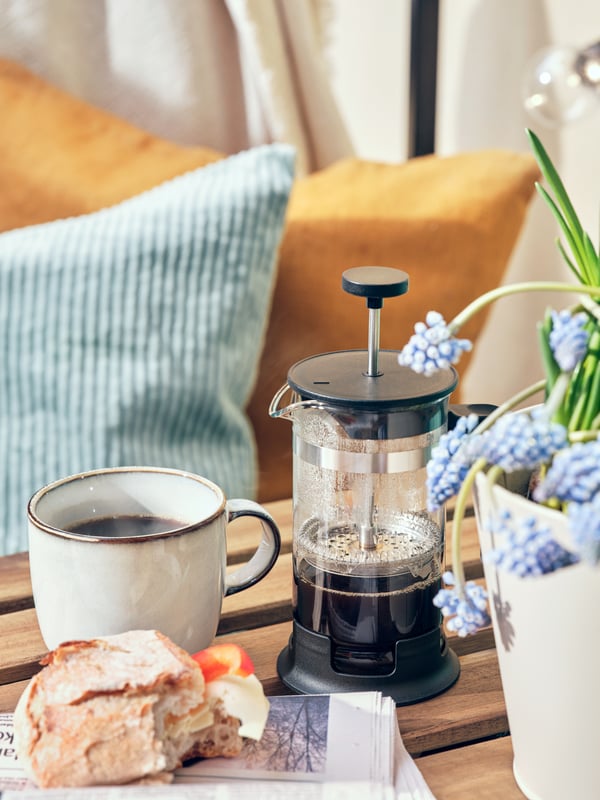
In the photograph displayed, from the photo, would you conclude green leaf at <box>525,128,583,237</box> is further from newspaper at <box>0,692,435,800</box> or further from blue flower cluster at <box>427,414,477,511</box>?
newspaper at <box>0,692,435,800</box>

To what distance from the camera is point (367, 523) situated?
0.59 m

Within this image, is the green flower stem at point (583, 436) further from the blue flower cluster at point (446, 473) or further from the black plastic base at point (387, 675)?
the black plastic base at point (387, 675)

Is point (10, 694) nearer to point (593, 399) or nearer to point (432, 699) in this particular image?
point (432, 699)

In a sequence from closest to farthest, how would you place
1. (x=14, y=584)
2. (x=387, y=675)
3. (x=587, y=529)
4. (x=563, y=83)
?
(x=587, y=529)
(x=387, y=675)
(x=14, y=584)
(x=563, y=83)

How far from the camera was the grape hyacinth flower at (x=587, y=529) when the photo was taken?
354 mm

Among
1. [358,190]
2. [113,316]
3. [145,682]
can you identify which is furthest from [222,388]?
[145,682]

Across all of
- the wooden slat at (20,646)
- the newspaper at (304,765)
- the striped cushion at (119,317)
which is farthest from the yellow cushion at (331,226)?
the newspaper at (304,765)

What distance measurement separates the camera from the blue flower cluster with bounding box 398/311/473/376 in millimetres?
425

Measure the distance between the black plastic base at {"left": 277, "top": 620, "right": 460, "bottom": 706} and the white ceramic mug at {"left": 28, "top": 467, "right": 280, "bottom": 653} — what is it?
2.3 inches

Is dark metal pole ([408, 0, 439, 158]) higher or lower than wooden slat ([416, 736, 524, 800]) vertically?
higher

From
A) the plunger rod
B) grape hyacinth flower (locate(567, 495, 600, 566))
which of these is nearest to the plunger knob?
the plunger rod

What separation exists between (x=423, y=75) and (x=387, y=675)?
1404 millimetres

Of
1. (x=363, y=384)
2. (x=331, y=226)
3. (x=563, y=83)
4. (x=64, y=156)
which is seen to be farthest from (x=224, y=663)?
(x=563, y=83)

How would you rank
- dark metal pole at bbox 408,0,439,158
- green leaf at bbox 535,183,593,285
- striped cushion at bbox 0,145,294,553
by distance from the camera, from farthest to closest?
dark metal pole at bbox 408,0,439,158 < striped cushion at bbox 0,145,294,553 < green leaf at bbox 535,183,593,285
